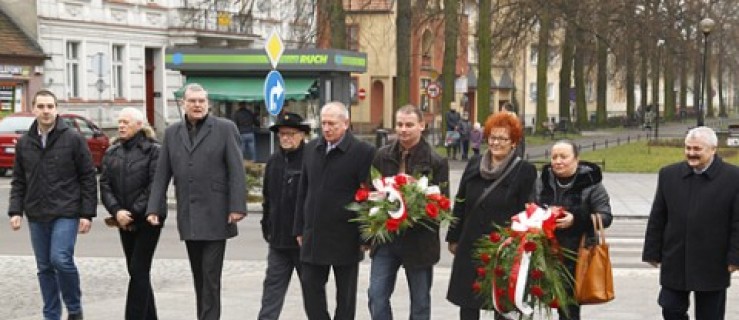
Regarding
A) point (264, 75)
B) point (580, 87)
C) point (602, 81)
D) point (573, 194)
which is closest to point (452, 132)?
point (264, 75)

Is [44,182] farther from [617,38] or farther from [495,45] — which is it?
[617,38]

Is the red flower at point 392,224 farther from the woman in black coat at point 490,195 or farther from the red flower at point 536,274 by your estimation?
the red flower at point 536,274

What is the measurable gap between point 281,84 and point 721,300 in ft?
42.7

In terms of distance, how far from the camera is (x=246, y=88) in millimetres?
28016

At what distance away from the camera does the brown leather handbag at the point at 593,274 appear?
732 cm

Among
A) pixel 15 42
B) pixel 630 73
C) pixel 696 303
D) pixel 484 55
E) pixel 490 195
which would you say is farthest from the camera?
pixel 630 73

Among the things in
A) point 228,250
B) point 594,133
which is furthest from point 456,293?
point 594,133

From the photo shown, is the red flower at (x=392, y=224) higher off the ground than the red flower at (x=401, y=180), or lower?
lower

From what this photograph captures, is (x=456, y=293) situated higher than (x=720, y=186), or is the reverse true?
(x=720, y=186)

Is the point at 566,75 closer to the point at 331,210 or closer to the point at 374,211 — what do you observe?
the point at 331,210

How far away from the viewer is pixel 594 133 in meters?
57.6

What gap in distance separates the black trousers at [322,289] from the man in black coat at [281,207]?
47 cm

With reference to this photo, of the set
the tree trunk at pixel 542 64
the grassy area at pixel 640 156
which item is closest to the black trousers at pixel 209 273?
the grassy area at pixel 640 156

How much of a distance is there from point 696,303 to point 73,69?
3531 cm
